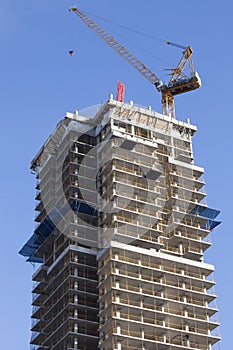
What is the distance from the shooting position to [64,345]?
130m

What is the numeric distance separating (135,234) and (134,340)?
20455mm

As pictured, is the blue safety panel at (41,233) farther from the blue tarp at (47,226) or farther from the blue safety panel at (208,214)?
the blue safety panel at (208,214)

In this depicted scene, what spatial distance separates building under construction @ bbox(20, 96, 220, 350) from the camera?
129 m

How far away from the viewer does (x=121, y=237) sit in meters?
134

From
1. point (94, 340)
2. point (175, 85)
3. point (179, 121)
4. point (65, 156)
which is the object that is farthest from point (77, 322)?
point (175, 85)

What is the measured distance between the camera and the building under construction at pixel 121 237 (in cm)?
12875

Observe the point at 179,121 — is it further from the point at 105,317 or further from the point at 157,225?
the point at 105,317

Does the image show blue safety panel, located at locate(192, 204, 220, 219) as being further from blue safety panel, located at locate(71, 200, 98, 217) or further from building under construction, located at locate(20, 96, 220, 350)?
blue safety panel, located at locate(71, 200, 98, 217)

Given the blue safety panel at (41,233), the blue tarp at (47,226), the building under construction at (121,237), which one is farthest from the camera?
the blue safety panel at (41,233)

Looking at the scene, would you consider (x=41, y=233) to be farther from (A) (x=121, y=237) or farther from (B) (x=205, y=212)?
(B) (x=205, y=212)

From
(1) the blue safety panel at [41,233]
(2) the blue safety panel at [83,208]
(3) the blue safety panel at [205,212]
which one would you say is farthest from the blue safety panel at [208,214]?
(1) the blue safety panel at [41,233]

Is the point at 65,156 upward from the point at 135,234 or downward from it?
upward

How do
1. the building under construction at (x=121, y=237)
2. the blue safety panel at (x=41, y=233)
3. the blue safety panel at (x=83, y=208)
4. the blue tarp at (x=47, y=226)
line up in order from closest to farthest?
1. the building under construction at (x=121, y=237)
2. the blue safety panel at (x=83, y=208)
3. the blue tarp at (x=47, y=226)
4. the blue safety panel at (x=41, y=233)

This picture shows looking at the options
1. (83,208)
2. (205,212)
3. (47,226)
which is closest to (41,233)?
(47,226)
